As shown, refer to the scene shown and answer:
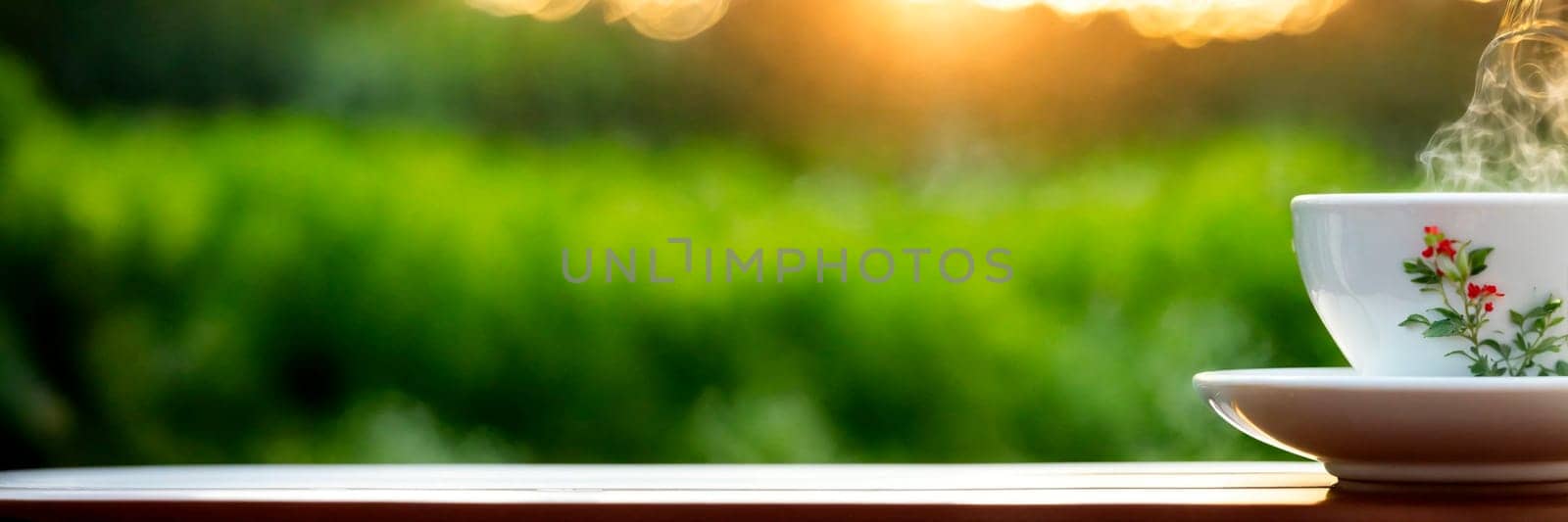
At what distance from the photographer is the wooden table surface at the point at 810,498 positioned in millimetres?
461

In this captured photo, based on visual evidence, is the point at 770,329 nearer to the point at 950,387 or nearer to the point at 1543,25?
the point at 950,387

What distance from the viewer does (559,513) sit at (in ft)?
1.53

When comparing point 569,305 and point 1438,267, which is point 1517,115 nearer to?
point 1438,267

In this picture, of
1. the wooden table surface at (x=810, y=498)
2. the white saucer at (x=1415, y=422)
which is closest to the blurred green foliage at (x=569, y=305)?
the wooden table surface at (x=810, y=498)

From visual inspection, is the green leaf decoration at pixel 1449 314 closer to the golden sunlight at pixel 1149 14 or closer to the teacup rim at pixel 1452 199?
the teacup rim at pixel 1452 199

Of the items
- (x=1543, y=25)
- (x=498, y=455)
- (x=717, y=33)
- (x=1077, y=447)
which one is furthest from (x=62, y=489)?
(x=1543, y=25)

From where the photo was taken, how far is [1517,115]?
2.97 ft

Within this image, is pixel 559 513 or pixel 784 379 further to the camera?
pixel 784 379

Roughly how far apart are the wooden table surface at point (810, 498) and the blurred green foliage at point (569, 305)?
33 centimetres

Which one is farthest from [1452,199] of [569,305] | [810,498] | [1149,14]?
[569,305]

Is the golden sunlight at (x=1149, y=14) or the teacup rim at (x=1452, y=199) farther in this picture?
the golden sunlight at (x=1149, y=14)

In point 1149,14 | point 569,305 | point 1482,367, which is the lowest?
point 569,305

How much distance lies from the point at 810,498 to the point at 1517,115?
660 mm

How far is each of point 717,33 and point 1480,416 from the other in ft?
1.94
